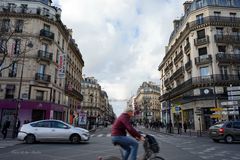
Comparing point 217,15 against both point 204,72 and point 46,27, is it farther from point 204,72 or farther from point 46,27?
point 46,27

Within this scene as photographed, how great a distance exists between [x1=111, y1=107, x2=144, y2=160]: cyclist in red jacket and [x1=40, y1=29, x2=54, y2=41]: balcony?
2814cm

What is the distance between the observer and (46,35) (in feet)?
101

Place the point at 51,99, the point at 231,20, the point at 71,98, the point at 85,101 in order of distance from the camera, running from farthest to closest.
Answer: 1. the point at 85,101
2. the point at 71,98
3. the point at 231,20
4. the point at 51,99

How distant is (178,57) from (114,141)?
36203mm

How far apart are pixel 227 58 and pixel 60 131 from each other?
26731mm

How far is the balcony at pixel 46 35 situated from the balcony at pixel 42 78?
17.6 ft

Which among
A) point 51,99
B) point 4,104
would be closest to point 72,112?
point 51,99

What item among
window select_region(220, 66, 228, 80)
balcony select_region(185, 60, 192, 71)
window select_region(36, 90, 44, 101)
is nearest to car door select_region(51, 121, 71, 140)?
window select_region(36, 90, 44, 101)

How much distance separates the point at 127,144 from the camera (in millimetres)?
5148

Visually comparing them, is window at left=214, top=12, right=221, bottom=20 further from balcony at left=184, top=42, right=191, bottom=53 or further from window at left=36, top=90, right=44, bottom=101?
window at left=36, top=90, right=44, bottom=101

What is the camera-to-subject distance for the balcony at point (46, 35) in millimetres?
30391

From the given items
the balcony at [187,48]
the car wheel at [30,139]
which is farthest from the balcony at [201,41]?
the car wheel at [30,139]

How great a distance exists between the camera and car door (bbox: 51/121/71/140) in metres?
13.6

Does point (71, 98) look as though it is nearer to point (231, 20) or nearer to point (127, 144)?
point (231, 20)
